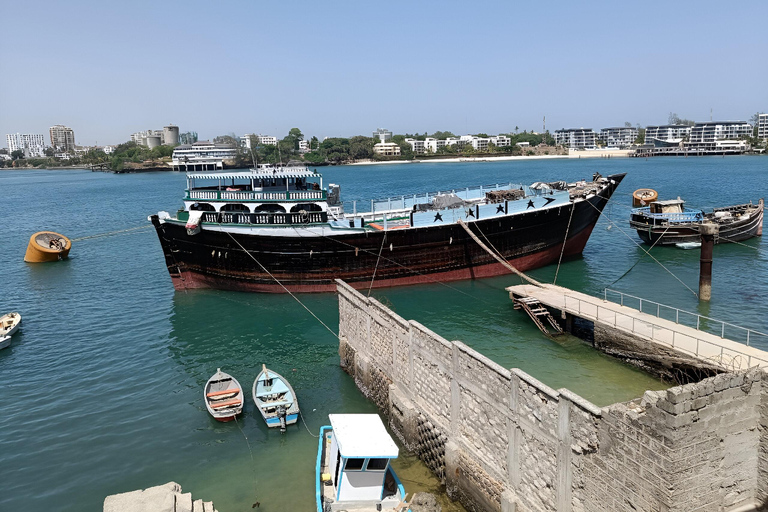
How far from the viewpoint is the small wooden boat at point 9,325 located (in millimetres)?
27578

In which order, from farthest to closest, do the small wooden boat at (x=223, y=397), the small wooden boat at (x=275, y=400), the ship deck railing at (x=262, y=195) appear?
1. the ship deck railing at (x=262, y=195)
2. the small wooden boat at (x=223, y=397)
3. the small wooden boat at (x=275, y=400)

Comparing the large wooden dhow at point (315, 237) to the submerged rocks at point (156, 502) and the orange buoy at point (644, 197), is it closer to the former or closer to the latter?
the submerged rocks at point (156, 502)

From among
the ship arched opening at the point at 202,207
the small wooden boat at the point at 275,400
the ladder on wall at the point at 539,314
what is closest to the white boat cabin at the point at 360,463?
the small wooden boat at the point at 275,400

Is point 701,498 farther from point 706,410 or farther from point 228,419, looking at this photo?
point 228,419

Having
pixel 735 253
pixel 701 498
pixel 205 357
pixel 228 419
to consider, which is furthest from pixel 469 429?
pixel 735 253

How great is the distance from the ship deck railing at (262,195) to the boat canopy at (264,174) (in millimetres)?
944

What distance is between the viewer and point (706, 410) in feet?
29.7

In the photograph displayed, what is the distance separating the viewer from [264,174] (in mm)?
33406

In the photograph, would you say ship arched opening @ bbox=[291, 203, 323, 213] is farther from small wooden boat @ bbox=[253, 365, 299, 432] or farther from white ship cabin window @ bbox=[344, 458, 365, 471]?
white ship cabin window @ bbox=[344, 458, 365, 471]

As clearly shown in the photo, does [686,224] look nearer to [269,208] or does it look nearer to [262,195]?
[269,208]

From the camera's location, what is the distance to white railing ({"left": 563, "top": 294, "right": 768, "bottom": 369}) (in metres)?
16.2

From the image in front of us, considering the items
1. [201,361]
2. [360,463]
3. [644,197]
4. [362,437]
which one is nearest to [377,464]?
[360,463]

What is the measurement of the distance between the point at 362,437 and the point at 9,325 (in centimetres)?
2375

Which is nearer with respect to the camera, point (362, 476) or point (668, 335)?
point (362, 476)
